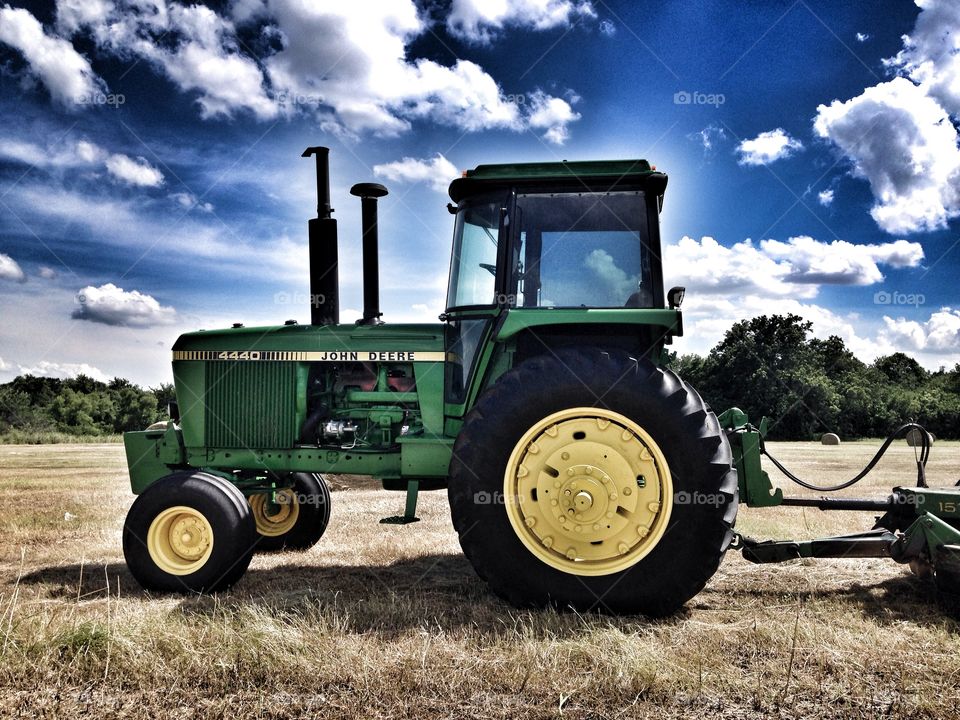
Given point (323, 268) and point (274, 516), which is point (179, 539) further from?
point (323, 268)

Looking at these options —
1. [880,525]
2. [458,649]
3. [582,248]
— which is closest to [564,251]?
[582,248]

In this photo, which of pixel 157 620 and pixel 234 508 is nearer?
pixel 157 620

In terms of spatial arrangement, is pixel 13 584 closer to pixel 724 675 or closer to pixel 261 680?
pixel 261 680

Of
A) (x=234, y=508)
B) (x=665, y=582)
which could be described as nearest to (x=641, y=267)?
(x=665, y=582)

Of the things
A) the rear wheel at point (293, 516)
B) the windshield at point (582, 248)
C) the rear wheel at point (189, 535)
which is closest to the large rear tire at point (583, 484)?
the windshield at point (582, 248)

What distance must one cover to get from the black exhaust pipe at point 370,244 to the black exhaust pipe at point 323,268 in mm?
225

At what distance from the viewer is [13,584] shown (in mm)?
5000

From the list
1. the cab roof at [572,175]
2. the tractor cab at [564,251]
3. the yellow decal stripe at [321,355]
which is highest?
the cab roof at [572,175]

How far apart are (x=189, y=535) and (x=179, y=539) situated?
0.08 meters

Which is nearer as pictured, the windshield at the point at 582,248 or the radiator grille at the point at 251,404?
the windshield at the point at 582,248

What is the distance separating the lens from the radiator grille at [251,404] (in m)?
5.45

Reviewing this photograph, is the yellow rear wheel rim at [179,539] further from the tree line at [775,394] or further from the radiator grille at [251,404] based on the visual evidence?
the tree line at [775,394]

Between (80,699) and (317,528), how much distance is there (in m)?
3.19

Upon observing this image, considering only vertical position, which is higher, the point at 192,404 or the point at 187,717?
the point at 192,404
